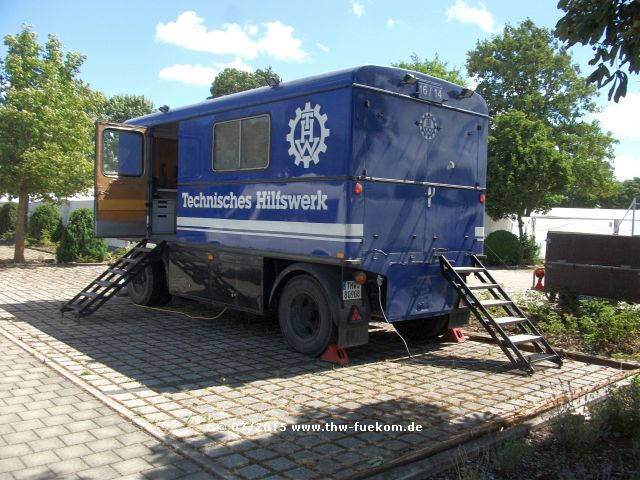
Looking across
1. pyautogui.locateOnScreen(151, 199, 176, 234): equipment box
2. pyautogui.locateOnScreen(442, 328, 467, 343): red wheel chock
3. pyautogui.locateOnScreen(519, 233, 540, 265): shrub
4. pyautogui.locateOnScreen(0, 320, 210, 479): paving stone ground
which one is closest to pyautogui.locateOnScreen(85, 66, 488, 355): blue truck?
pyautogui.locateOnScreen(442, 328, 467, 343): red wheel chock

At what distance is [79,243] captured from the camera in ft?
53.7

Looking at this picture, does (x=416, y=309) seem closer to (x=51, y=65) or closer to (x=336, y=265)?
(x=336, y=265)

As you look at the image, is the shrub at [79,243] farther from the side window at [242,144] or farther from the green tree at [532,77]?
the green tree at [532,77]

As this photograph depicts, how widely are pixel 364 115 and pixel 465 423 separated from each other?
3279mm

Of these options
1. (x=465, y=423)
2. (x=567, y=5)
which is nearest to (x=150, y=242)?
(x=465, y=423)

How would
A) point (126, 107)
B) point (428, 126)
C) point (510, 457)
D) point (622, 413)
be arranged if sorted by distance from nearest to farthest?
point (510, 457), point (622, 413), point (428, 126), point (126, 107)

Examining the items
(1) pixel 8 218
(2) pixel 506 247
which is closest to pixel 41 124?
(1) pixel 8 218

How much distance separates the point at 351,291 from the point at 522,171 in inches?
699

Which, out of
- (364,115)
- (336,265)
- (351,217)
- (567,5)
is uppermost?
(567,5)

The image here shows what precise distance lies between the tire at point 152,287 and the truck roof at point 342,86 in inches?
110

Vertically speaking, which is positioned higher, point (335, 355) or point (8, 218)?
point (8, 218)

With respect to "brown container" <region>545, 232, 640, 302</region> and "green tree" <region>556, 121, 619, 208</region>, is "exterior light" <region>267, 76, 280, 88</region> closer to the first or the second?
Result: "brown container" <region>545, 232, 640, 302</region>

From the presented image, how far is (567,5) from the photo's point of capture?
454 cm

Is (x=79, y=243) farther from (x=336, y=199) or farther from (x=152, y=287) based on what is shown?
(x=336, y=199)
